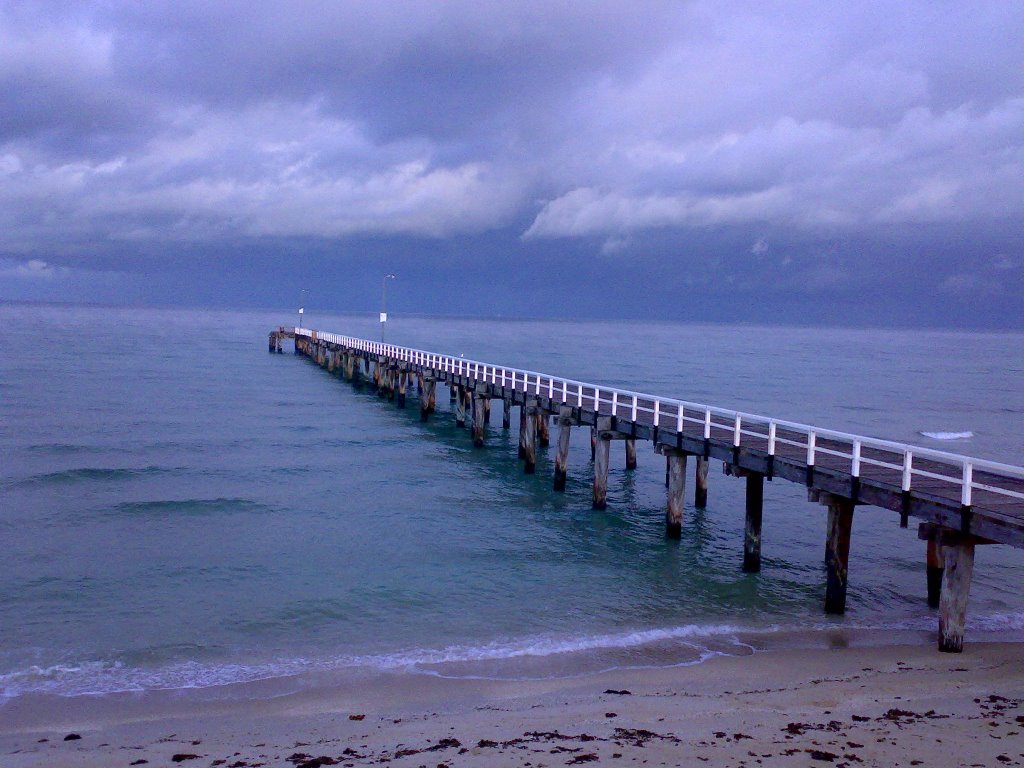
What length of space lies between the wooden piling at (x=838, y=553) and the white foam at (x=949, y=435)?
28.1 metres

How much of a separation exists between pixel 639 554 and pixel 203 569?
905 cm

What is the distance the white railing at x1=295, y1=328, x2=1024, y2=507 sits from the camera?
12859mm

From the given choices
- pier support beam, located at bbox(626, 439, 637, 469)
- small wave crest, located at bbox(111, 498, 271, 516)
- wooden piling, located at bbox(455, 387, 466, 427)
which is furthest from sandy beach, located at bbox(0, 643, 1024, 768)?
wooden piling, located at bbox(455, 387, 466, 427)

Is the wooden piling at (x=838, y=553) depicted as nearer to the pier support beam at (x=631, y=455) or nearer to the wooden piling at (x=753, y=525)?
the wooden piling at (x=753, y=525)

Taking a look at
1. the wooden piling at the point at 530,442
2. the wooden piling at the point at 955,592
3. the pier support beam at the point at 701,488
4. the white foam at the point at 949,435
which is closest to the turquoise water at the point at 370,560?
the wooden piling at the point at 530,442

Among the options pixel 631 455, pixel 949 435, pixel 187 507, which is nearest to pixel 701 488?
pixel 631 455

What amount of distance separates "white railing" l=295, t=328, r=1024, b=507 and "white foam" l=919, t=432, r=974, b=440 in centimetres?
1682

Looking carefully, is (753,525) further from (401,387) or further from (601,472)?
(401,387)

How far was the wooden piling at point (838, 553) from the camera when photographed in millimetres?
14727

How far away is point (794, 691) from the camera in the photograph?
35.9 feet

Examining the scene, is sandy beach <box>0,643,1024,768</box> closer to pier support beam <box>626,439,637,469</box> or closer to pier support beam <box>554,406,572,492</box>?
pier support beam <box>554,406,572,492</box>

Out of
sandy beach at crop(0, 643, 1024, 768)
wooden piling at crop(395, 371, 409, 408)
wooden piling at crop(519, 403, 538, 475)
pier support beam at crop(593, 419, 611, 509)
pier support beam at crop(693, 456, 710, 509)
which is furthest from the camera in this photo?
wooden piling at crop(395, 371, 409, 408)

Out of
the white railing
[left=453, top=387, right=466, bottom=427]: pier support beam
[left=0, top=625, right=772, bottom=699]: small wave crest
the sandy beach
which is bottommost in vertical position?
[left=0, top=625, right=772, bottom=699]: small wave crest

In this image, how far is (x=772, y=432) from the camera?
16.2 meters
